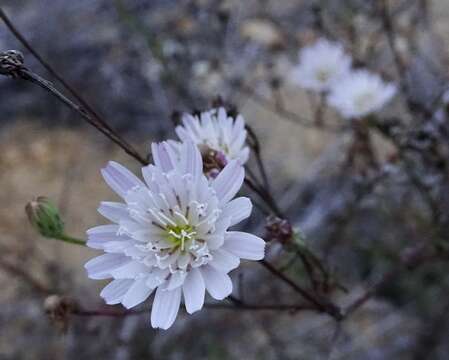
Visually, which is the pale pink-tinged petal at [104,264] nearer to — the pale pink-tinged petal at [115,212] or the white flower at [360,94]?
the pale pink-tinged petal at [115,212]

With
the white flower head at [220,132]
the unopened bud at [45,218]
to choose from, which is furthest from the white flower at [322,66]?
the unopened bud at [45,218]

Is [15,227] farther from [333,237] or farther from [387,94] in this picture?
Result: [387,94]

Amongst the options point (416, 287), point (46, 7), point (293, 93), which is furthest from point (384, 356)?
point (46, 7)

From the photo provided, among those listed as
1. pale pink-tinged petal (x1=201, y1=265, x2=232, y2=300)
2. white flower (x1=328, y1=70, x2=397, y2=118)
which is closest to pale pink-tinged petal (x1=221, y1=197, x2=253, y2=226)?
pale pink-tinged petal (x1=201, y1=265, x2=232, y2=300)

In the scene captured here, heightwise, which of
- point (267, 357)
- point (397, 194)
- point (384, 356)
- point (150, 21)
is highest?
point (150, 21)

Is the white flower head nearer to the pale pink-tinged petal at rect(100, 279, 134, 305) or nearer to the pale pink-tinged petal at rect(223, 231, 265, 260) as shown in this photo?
the pale pink-tinged petal at rect(223, 231, 265, 260)

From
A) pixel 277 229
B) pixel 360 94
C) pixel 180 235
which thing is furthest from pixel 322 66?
Answer: pixel 180 235

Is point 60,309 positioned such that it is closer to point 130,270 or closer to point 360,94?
point 130,270
